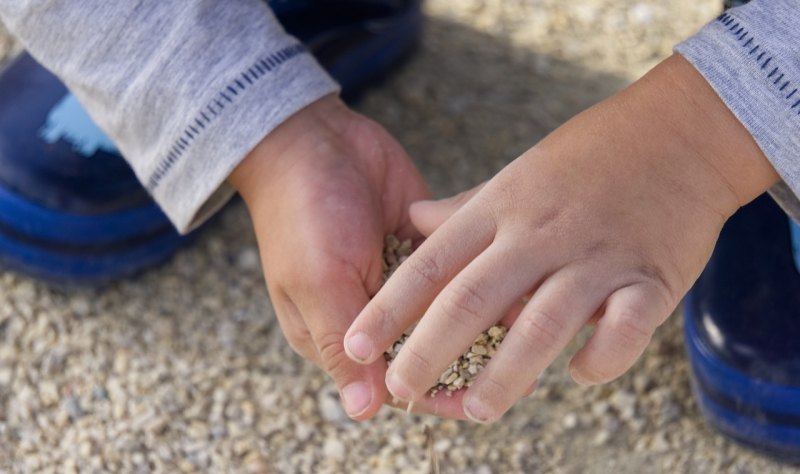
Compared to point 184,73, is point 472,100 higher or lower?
lower

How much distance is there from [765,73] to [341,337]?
17.8 inches

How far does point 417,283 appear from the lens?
38.3 inches

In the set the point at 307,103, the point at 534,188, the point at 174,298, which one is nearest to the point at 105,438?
the point at 174,298

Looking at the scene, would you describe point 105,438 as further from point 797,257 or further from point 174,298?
point 797,257

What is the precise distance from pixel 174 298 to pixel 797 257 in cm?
75

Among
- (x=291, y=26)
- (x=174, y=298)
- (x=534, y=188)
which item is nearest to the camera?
(x=534, y=188)

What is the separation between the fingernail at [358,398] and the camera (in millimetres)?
1038

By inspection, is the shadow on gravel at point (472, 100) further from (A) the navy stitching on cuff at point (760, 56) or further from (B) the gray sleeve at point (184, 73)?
(A) the navy stitching on cuff at point (760, 56)

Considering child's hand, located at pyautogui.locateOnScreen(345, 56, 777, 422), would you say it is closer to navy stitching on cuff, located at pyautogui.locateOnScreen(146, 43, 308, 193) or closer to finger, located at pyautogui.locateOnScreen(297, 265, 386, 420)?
finger, located at pyautogui.locateOnScreen(297, 265, 386, 420)

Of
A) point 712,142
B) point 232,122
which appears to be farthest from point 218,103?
point 712,142

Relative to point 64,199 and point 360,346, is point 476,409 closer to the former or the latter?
point 360,346

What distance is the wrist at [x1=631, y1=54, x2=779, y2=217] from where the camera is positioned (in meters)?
0.99

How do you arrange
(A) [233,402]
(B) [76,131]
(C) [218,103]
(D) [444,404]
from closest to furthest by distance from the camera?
(D) [444,404], (C) [218,103], (A) [233,402], (B) [76,131]

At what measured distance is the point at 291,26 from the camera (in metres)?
1.59
